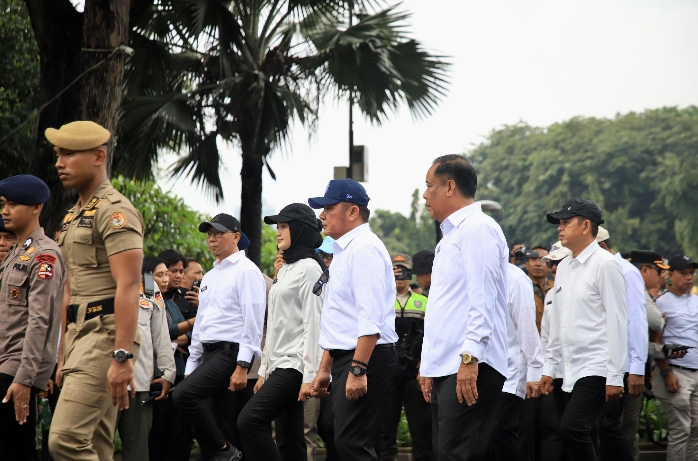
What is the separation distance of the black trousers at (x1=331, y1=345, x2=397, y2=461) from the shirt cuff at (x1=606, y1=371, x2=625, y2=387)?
5.12 feet

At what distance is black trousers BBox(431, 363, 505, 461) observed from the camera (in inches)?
185

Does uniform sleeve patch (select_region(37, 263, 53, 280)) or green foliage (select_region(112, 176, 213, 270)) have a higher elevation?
uniform sleeve patch (select_region(37, 263, 53, 280))

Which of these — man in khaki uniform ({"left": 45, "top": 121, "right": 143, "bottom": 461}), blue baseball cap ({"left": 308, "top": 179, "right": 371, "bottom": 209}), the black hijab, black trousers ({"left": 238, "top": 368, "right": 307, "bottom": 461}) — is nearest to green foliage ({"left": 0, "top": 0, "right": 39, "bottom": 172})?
the black hijab

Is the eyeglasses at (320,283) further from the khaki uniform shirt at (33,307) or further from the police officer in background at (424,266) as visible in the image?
the police officer in background at (424,266)

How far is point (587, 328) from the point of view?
6.30 m

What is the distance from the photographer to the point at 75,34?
9695 mm

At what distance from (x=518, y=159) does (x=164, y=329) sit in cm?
6050

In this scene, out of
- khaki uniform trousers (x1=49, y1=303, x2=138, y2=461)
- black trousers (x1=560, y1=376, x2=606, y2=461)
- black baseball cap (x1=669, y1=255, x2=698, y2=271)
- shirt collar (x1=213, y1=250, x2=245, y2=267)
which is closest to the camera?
khaki uniform trousers (x1=49, y1=303, x2=138, y2=461)

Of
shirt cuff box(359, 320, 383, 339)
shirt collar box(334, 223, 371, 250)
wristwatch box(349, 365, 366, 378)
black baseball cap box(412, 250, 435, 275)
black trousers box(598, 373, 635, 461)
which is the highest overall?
shirt collar box(334, 223, 371, 250)

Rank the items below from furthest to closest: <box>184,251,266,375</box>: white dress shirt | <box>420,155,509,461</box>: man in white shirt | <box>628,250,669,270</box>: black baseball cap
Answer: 1. <box>628,250,669,270</box>: black baseball cap
2. <box>184,251,266,375</box>: white dress shirt
3. <box>420,155,509,461</box>: man in white shirt

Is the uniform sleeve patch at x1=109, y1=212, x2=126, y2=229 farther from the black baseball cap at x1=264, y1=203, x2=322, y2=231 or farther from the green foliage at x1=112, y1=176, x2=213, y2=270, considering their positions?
the green foliage at x1=112, y1=176, x2=213, y2=270

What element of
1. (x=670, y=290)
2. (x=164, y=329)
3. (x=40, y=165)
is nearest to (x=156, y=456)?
(x=164, y=329)

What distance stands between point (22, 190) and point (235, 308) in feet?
7.19

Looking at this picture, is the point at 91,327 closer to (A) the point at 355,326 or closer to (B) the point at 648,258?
(A) the point at 355,326
